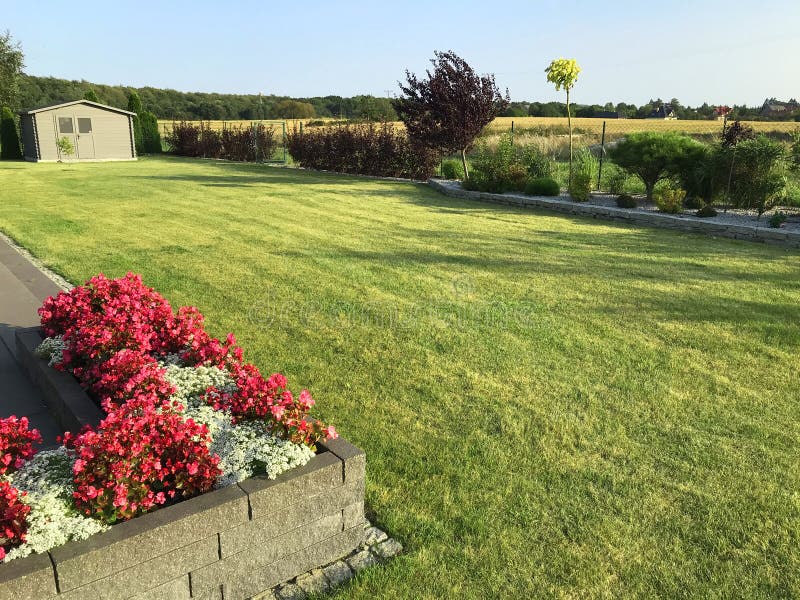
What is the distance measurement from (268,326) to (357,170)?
52.4 ft

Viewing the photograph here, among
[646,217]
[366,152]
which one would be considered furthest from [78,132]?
[646,217]

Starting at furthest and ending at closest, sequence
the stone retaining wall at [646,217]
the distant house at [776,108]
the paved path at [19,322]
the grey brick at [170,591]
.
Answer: the distant house at [776,108] < the stone retaining wall at [646,217] < the paved path at [19,322] < the grey brick at [170,591]

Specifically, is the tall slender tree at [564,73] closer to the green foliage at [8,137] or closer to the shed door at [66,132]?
the shed door at [66,132]

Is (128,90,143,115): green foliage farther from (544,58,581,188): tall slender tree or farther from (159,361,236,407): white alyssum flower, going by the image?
(159,361,236,407): white alyssum flower

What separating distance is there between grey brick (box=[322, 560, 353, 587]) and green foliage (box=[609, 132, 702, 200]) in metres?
11.5

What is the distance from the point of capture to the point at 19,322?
508cm

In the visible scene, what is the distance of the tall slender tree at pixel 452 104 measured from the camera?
50.8 ft

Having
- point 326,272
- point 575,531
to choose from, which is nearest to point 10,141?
point 326,272

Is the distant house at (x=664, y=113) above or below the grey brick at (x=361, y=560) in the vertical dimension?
above

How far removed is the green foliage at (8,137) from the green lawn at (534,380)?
985 inches

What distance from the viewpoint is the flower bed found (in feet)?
6.22

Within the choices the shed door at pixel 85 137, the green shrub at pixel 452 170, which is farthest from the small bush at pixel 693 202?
the shed door at pixel 85 137

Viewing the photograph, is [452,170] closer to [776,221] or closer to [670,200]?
[670,200]

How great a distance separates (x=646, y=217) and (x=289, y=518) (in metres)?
10.1
